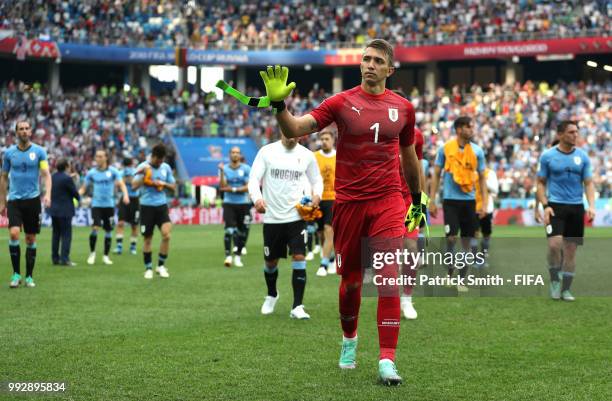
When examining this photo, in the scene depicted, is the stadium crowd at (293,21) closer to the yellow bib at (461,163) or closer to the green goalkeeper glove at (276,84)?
the yellow bib at (461,163)

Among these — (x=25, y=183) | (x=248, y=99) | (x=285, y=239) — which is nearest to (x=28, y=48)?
(x=25, y=183)

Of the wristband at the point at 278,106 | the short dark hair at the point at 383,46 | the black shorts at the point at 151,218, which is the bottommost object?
the black shorts at the point at 151,218

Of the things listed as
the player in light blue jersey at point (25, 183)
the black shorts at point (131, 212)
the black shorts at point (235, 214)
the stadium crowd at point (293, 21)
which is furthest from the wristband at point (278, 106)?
the stadium crowd at point (293, 21)

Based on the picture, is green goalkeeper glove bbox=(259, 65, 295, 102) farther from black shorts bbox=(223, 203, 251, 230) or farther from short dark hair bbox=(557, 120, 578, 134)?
black shorts bbox=(223, 203, 251, 230)

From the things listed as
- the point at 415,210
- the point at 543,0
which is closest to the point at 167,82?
the point at 543,0

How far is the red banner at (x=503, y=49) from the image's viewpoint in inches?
1880

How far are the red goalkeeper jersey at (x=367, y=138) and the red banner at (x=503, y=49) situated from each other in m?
43.3

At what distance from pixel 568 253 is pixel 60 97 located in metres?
42.2

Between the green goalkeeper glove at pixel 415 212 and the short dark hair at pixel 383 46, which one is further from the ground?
the short dark hair at pixel 383 46

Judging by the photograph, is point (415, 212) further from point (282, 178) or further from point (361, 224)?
point (282, 178)

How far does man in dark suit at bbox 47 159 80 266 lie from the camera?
18688mm

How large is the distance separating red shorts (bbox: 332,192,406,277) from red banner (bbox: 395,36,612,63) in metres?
43.4

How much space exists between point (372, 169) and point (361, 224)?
0.44 meters

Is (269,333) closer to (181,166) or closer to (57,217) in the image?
(57,217)
